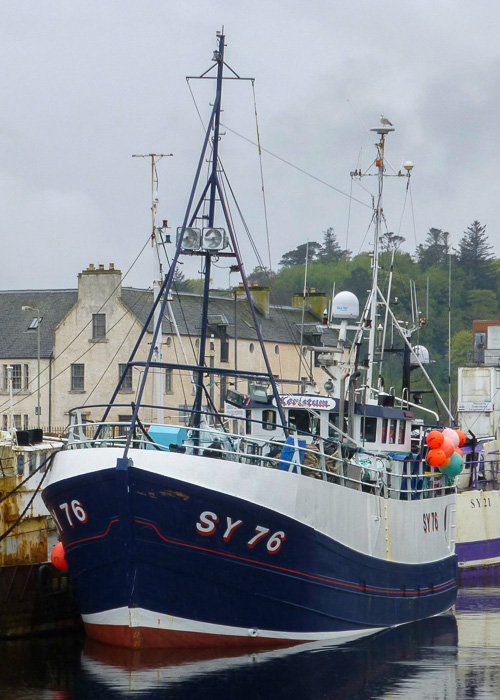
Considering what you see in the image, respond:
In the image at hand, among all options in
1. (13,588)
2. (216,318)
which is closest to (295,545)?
(13,588)

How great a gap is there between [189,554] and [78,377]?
4350 centimetres

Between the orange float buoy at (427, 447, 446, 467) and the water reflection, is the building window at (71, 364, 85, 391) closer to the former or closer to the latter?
the orange float buoy at (427, 447, 446, 467)

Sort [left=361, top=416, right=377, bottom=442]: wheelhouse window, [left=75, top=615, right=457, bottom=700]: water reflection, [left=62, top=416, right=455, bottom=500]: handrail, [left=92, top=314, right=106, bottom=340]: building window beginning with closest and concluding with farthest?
[left=75, top=615, right=457, bottom=700]: water reflection
[left=62, top=416, right=455, bottom=500]: handrail
[left=361, top=416, right=377, bottom=442]: wheelhouse window
[left=92, top=314, right=106, bottom=340]: building window

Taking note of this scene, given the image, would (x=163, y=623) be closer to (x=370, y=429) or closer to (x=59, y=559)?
(x=59, y=559)

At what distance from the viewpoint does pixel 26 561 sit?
27438mm

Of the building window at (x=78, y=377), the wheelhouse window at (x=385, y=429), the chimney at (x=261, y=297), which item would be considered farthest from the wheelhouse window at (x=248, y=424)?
the chimney at (x=261, y=297)

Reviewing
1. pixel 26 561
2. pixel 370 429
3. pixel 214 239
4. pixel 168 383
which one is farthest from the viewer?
pixel 168 383

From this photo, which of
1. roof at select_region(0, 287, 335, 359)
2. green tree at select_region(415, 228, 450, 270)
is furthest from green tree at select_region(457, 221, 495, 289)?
roof at select_region(0, 287, 335, 359)

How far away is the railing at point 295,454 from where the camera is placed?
23.1 metres

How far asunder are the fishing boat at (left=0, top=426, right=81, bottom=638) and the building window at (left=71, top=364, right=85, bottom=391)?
34315 millimetres

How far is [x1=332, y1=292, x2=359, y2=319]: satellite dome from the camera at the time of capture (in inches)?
1101

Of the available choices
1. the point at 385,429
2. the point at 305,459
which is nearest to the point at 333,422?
the point at 385,429

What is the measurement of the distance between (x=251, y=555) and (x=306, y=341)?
4735cm

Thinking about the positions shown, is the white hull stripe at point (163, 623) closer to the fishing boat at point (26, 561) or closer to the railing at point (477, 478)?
the fishing boat at point (26, 561)
